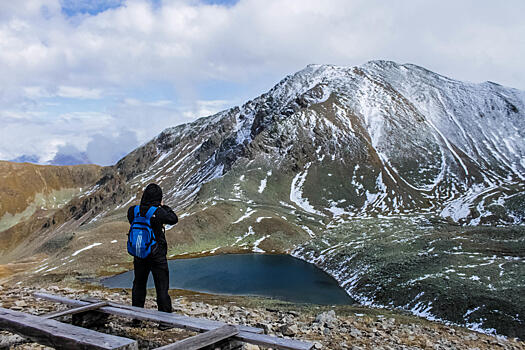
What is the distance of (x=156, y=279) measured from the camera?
1280 centimetres

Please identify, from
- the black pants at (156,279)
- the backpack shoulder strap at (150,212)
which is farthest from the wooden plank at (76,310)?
the backpack shoulder strap at (150,212)

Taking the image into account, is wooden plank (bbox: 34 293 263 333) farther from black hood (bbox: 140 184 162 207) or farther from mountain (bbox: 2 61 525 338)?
mountain (bbox: 2 61 525 338)

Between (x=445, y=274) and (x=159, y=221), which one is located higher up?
(x=159, y=221)

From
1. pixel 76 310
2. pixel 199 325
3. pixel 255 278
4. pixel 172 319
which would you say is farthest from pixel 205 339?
pixel 255 278

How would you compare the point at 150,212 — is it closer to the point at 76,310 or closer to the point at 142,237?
the point at 142,237

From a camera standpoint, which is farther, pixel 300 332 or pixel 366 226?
pixel 366 226

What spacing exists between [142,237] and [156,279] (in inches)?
→ 57.3

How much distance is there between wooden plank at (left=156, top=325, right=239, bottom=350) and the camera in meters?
7.66

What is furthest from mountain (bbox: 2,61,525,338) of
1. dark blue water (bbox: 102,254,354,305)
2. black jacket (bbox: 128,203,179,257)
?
black jacket (bbox: 128,203,179,257)

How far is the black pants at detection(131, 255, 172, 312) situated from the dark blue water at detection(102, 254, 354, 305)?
45195 mm

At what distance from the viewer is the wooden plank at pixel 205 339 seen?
766 centimetres

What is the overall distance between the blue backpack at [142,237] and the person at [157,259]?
0.12 meters

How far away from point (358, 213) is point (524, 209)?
176ft

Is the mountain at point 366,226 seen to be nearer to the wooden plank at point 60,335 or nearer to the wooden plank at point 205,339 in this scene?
the wooden plank at point 205,339
